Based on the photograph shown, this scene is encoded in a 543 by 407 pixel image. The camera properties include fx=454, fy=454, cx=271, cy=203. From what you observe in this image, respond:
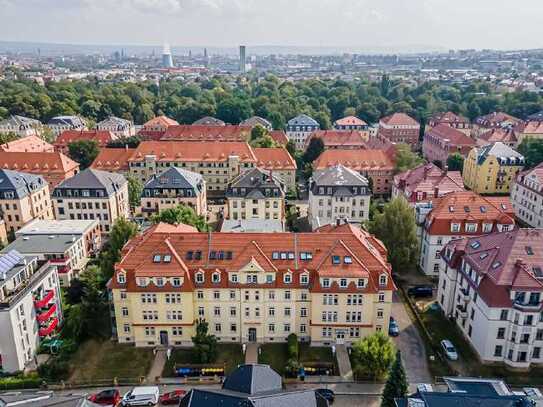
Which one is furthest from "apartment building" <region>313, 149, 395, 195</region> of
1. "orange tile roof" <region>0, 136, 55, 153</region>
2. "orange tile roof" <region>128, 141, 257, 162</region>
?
"orange tile roof" <region>0, 136, 55, 153</region>

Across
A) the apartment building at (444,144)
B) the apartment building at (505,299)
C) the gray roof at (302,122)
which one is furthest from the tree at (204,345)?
the gray roof at (302,122)

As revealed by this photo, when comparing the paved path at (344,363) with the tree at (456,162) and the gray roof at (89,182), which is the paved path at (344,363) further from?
the tree at (456,162)

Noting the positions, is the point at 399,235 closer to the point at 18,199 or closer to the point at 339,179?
the point at 339,179

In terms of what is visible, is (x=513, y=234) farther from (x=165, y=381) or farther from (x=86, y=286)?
(x=86, y=286)

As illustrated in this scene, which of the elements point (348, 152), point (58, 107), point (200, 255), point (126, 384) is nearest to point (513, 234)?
point (200, 255)

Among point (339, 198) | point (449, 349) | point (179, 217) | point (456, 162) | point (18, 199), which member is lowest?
point (449, 349)

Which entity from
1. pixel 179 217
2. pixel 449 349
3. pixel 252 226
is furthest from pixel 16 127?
pixel 449 349
